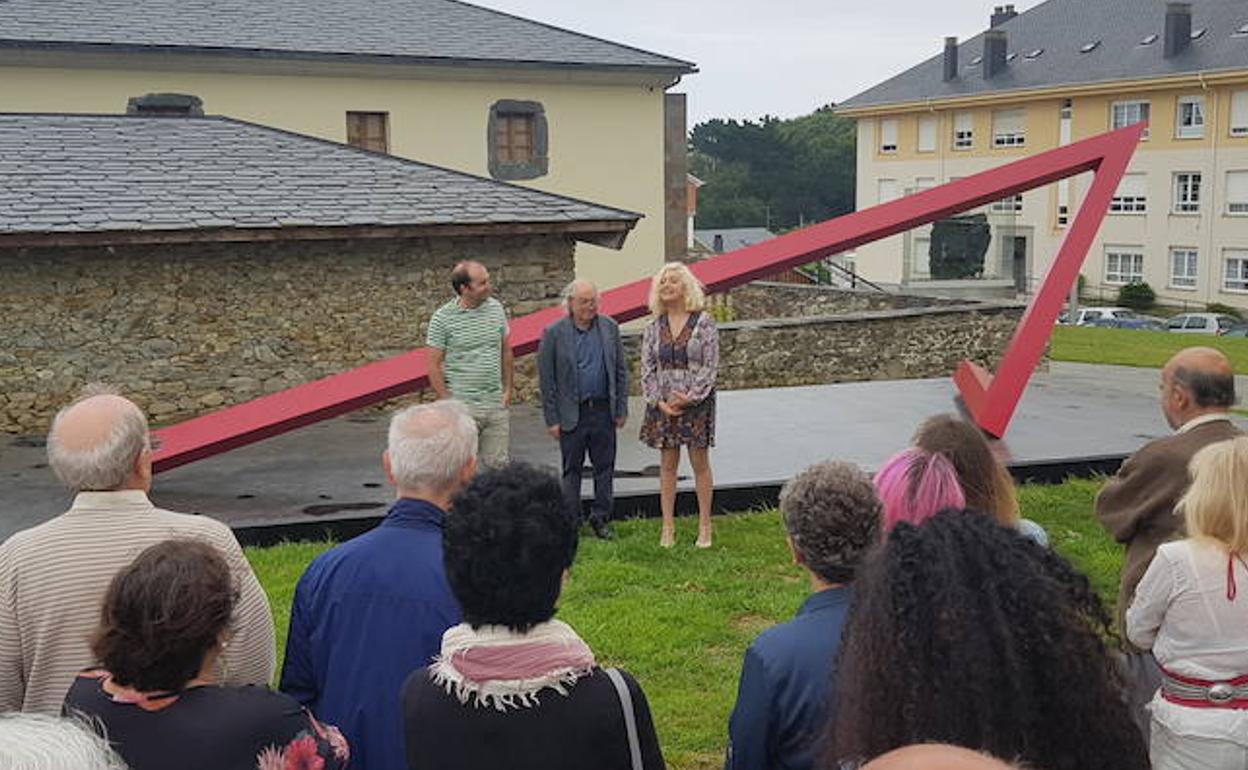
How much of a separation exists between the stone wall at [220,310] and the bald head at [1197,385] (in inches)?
374

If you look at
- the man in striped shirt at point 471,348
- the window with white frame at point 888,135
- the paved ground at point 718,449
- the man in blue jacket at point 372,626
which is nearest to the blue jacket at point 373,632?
the man in blue jacket at point 372,626

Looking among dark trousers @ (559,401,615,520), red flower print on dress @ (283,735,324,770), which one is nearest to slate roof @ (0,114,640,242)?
dark trousers @ (559,401,615,520)

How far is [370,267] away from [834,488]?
34.7ft

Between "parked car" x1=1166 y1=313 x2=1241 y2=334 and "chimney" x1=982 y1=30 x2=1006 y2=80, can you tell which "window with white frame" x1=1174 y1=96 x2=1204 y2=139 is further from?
"parked car" x1=1166 y1=313 x2=1241 y2=334

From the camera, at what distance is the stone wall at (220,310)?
11789mm

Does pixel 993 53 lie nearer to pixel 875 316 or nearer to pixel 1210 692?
pixel 875 316

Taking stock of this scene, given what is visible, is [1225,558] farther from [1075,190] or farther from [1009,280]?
[1075,190]

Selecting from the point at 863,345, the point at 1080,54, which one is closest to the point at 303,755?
the point at 863,345

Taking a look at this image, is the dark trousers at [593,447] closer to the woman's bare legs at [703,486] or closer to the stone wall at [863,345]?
the woman's bare legs at [703,486]

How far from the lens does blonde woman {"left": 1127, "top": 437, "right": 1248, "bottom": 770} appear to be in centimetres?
347

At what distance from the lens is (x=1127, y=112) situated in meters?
46.4

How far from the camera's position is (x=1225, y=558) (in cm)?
348

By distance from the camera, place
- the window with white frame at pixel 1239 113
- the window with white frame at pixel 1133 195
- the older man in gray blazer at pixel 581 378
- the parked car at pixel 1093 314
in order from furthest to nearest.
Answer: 1. the window with white frame at pixel 1133 195
2. the window with white frame at pixel 1239 113
3. the parked car at pixel 1093 314
4. the older man in gray blazer at pixel 581 378

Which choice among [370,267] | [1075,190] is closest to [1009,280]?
[1075,190]
